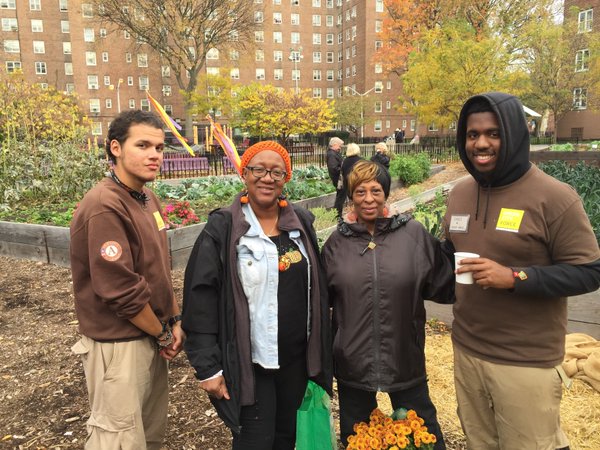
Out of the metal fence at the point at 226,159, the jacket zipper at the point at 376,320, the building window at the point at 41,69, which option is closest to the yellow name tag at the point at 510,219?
the jacket zipper at the point at 376,320

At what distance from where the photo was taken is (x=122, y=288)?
213 cm

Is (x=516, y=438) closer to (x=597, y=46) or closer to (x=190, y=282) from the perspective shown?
(x=190, y=282)

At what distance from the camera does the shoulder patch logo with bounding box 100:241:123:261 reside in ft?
6.89

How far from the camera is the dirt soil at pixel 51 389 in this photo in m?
3.19

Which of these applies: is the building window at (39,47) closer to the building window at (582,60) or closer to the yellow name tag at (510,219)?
the building window at (582,60)

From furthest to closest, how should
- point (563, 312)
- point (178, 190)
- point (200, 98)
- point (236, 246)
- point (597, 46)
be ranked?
point (200, 98)
point (597, 46)
point (178, 190)
point (236, 246)
point (563, 312)

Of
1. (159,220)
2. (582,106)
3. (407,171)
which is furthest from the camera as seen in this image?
(582,106)

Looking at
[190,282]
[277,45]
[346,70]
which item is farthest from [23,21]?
[190,282]

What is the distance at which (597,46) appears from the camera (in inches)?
1009

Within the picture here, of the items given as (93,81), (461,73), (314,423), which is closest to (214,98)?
(93,81)

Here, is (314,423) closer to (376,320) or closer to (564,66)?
(376,320)

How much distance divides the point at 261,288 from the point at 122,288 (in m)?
0.65

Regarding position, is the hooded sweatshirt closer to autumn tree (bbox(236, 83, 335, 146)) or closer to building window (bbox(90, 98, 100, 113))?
autumn tree (bbox(236, 83, 335, 146))

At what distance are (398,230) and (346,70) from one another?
67856 millimetres
